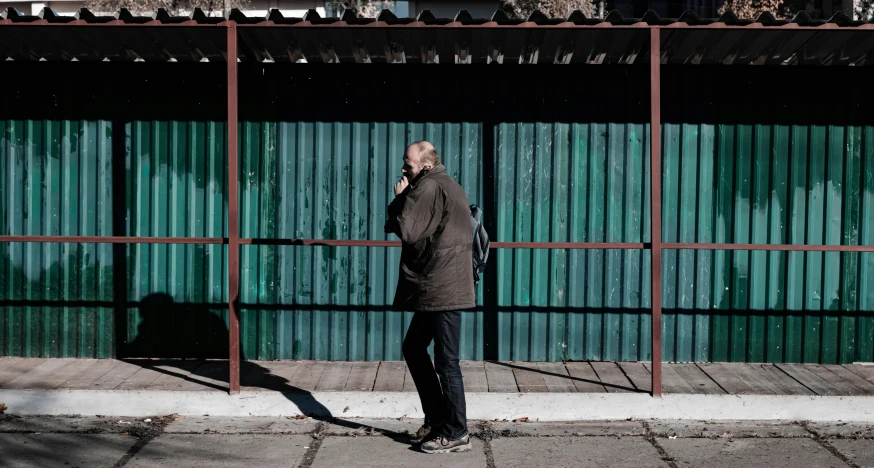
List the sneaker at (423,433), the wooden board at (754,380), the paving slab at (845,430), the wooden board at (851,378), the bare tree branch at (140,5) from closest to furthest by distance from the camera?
the sneaker at (423,433) < the paving slab at (845,430) < the wooden board at (754,380) < the wooden board at (851,378) < the bare tree branch at (140,5)

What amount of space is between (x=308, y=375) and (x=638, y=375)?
2700mm

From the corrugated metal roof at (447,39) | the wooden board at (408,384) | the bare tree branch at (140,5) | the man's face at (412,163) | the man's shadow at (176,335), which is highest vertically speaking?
the bare tree branch at (140,5)

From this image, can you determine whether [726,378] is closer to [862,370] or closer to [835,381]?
[835,381]

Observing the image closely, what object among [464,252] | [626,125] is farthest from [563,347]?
[464,252]

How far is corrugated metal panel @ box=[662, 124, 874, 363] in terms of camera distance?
8.11 meters

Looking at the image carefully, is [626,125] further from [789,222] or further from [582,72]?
[789,222]

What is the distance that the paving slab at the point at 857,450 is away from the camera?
5754mm

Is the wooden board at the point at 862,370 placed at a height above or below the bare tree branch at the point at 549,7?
below

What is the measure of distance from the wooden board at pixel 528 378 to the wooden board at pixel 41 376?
3.62 m

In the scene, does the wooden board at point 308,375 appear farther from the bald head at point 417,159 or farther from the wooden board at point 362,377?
the bald head at point 417,159

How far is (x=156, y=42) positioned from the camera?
7.33m

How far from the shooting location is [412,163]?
572 centimetres

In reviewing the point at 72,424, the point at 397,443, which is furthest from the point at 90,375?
the point at 397,443

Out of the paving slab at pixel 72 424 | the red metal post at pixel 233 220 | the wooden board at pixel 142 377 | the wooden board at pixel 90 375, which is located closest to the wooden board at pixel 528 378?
the red metal post at pixel 233 220
